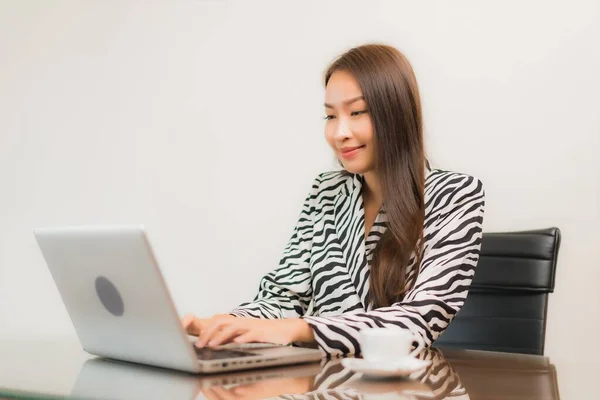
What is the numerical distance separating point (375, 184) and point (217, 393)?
112 cm

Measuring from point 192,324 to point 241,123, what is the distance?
178 centimetres

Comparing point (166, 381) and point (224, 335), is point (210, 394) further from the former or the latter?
point (224, 335)

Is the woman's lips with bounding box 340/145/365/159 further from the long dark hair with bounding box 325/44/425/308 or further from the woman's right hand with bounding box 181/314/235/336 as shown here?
the woman's right hand with bounding box 181/314/235/336

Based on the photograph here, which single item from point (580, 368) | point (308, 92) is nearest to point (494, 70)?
point (308, 92)

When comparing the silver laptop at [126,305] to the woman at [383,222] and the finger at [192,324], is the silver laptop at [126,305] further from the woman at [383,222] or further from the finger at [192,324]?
the woman at [383,222]

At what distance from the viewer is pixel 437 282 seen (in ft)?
5.98

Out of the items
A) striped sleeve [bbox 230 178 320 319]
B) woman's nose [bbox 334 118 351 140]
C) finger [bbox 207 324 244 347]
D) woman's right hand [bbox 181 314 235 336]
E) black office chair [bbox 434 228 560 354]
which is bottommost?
black office chair [bbox 434 228 560 354]

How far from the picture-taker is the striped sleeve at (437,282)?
1597mm

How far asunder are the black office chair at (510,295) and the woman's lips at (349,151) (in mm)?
404

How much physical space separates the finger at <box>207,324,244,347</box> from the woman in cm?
37

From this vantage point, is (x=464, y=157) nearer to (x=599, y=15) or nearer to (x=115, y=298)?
(x=599, y=15)

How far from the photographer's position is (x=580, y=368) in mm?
1435

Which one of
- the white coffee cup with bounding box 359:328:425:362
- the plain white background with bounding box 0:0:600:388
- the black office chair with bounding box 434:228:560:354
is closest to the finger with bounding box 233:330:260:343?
the white coffee cup with bounding box 359:328:425:362

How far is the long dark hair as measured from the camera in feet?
6.47
